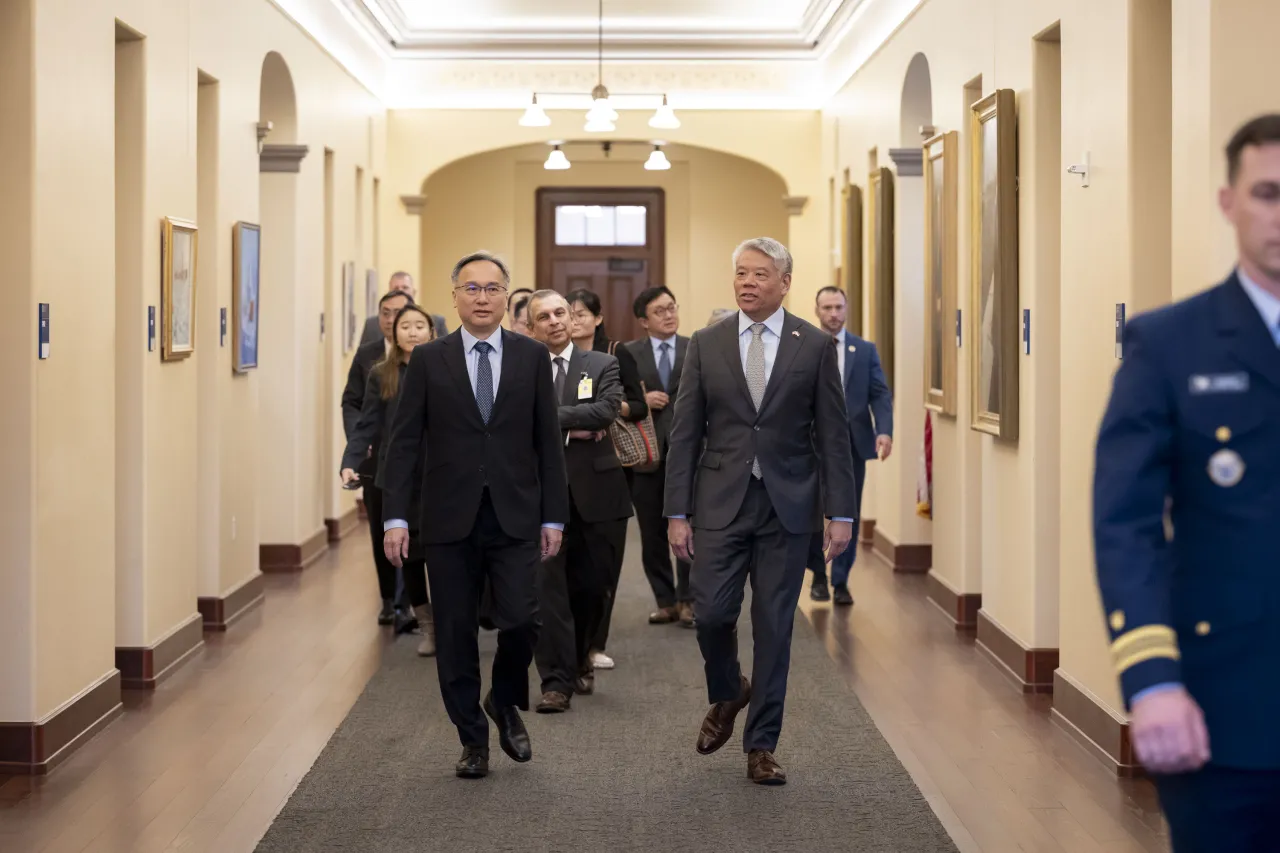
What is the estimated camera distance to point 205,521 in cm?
852

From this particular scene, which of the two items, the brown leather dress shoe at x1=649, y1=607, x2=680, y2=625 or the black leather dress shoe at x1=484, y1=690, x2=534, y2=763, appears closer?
the black leather dress shoe at x1=484, y1=690, x2=534, y2=763

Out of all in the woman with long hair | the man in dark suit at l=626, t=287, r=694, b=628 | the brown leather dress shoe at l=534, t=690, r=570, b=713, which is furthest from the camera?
the man in dark suit at l=626, t=287, r=694, b=628

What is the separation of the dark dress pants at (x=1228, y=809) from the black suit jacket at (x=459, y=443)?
10.6 ft

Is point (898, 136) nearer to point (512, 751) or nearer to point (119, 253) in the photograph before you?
point (119, 253)

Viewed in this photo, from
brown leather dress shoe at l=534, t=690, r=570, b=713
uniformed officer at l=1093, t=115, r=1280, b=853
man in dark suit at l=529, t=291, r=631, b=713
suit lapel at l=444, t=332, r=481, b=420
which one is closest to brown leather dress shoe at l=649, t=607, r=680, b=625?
man in dark suit at l=529, t=291, r=631, b=713

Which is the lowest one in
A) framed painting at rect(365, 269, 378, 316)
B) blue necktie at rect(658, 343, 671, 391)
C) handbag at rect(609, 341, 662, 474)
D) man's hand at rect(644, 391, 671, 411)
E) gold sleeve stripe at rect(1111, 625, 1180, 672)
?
gold sleeve stripe at rect(1111, 625, 1180, 672)

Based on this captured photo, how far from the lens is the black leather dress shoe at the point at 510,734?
561 cm

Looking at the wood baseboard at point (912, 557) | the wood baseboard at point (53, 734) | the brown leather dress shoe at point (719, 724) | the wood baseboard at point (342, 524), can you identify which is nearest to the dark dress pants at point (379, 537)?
the wood baseboard at point (53, 734)

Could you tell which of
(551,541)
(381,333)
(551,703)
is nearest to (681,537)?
(551,541)

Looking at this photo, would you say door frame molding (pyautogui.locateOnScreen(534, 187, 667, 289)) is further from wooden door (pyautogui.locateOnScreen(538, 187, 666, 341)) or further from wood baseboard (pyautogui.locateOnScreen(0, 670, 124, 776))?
wood baseboard (pyautogui.locateOnScreen(0, 670, 124, 776))

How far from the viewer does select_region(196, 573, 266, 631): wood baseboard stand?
857 cm

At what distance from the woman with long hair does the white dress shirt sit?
5.77 m

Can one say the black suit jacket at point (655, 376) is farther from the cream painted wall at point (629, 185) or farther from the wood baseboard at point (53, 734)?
the cream painted wall at point (629, 185)

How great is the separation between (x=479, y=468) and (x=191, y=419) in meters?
3.18
